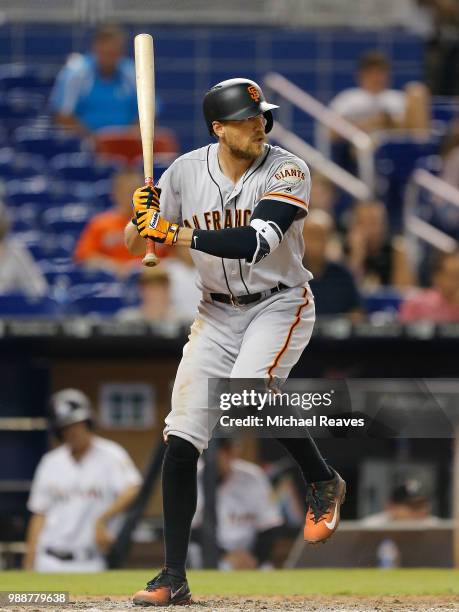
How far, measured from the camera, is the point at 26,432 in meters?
7.93

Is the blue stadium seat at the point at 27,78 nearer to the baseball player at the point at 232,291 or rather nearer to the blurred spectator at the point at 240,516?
the blurred spectator at the point at 240,516

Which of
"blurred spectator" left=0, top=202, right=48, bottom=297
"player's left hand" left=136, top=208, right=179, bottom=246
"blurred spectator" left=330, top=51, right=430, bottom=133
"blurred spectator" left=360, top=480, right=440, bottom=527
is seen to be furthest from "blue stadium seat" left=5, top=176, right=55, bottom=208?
"player's left hand" left=136, top=208, right=179, bottom=246

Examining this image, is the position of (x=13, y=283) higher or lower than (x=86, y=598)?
higher

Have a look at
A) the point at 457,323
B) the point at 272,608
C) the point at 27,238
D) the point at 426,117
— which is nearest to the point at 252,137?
the point at 272,608

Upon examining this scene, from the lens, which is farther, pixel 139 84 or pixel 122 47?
pixel 122 47

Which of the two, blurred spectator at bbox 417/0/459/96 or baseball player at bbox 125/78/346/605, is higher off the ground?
blurred spectator at bbox 417/0/459/96

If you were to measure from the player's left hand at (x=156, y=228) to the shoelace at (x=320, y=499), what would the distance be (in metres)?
1.06

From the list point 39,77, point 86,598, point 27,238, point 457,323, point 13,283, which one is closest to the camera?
point 86,598

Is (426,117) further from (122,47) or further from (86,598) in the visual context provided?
(86,598)

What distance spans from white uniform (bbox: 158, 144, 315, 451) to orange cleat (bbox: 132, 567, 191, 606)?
0.46m

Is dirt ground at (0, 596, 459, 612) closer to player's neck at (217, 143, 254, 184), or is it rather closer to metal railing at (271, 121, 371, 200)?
player's neck at (217, 143, 254, 184)

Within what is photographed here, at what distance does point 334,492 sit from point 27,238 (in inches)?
202

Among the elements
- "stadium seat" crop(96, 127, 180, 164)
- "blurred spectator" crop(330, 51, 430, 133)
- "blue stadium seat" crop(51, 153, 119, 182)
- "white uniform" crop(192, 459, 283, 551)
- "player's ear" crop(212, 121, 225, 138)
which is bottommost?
"white uniform" crop(192, 459, 283, 551)

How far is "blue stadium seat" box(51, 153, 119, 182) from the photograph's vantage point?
10.6m
